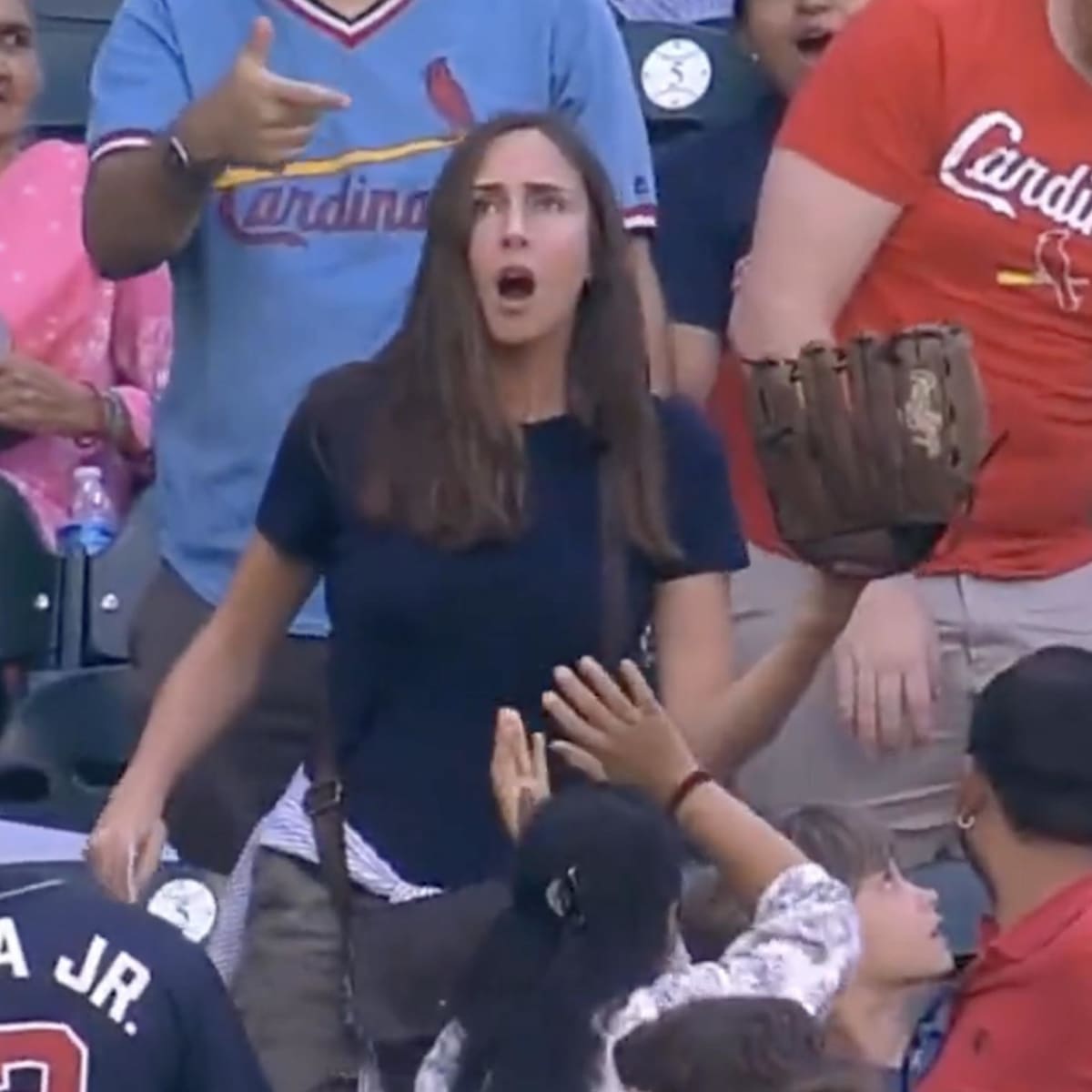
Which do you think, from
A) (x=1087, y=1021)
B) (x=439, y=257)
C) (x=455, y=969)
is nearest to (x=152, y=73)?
(x=439, y=257)

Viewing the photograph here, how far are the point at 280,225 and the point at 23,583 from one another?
963mm

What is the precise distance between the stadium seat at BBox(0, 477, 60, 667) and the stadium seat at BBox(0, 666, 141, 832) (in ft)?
0.29

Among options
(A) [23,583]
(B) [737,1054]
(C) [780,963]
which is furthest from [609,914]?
(A) [23,583]

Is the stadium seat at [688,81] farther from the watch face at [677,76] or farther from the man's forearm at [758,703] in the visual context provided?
the man's forearm at [758,703]

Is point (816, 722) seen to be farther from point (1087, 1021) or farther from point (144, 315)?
point (144, 315)

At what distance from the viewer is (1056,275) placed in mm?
4324

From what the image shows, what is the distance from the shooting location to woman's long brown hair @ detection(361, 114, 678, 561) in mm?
3791

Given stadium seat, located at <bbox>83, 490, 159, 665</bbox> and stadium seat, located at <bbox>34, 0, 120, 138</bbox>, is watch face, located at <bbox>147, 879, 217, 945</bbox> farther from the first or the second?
stadium seat, located at <bbox>34, 0, 120, 138</bbox>

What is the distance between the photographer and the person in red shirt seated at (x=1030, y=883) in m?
3.77

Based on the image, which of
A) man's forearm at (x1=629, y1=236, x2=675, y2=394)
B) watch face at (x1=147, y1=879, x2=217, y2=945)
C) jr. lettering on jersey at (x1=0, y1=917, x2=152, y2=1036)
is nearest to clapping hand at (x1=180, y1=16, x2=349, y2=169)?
man's forearm at (x1=629, y1=236, x2=675, y2=394)

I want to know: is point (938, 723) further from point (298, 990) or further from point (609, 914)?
point (609, 914)

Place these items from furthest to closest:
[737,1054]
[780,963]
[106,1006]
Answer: [780,963] < [106,1006] < [737,1054]

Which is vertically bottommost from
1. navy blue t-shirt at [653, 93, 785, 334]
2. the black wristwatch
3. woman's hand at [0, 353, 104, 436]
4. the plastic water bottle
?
the plastic water bottle

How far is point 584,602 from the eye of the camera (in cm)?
377
